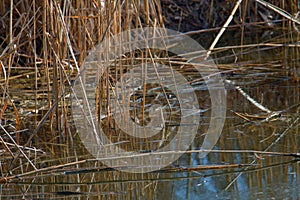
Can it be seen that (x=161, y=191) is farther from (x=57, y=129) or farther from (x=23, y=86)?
(x=23, y=86)

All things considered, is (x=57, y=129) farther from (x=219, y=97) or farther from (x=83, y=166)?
(x=219, y=97)

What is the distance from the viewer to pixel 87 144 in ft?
7.79

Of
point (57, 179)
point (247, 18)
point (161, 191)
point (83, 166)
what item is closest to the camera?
point (161, 191)

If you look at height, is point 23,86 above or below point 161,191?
above

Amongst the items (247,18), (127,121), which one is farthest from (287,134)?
(247,18)

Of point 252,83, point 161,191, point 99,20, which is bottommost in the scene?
point 161,191

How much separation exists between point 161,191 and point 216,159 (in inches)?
12.7

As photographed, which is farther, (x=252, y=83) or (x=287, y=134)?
(x=252, y=83)

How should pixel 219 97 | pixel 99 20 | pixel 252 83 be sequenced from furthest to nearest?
pixel 252 83
pixel 219 97
pixel 99 20

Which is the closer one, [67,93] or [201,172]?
[201,172]

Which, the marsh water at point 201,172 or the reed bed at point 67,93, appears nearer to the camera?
the marsh water at point 201,172

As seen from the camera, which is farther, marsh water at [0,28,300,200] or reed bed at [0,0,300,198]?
reed bed at [0,0,300,198]

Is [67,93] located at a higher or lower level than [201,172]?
higher

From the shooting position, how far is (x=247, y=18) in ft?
16.5
